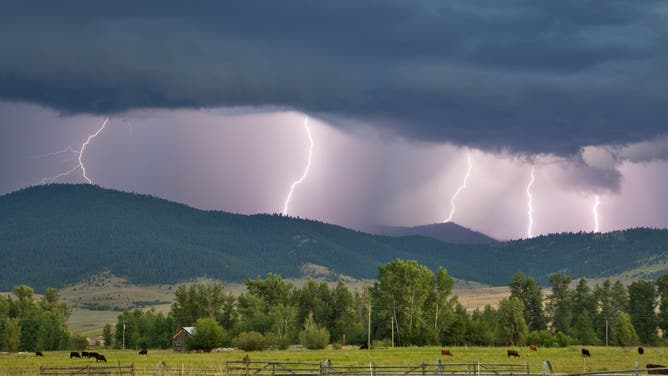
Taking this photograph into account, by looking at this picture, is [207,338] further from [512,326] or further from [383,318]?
[512,326]

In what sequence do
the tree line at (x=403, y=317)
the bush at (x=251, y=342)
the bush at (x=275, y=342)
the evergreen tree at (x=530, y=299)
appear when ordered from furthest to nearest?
1. the evergreen tree at (x=530, y=299)
2. the tree line at (x=403, y=317)
3. the bush at (x=275, y=342)
4. the bush at (x=251, y=342)

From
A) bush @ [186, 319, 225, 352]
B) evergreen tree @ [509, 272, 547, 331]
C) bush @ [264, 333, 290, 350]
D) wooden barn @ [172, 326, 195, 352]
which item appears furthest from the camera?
evergreen tree @ [509, 272, 547, 331]

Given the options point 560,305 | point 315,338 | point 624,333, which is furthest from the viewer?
point 560,305

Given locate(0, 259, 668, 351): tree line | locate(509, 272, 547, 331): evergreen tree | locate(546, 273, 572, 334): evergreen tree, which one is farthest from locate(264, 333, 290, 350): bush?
locate(546, 273, 572, 334): evergreen tree

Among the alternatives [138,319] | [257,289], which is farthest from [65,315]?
[257,289]

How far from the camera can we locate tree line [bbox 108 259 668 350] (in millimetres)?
139500

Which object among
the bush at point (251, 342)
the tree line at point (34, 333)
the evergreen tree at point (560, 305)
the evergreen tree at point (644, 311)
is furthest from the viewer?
the evergreen tree at point (560, 305)

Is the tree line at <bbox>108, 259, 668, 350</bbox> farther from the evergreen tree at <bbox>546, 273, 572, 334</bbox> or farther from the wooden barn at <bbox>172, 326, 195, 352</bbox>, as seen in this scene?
the wooden barn at <bbox>172, 326, 195, 352</bbox>

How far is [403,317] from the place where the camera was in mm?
144625

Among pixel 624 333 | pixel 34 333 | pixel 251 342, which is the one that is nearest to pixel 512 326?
pixel 624 333

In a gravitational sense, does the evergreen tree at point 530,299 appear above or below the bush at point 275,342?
above

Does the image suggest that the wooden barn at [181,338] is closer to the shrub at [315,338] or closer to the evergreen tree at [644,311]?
the shrub at [315,338]

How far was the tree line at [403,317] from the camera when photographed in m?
140

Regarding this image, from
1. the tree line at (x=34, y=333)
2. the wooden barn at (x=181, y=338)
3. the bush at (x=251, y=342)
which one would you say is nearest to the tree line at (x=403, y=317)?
the bush at (x=251, y=342)
